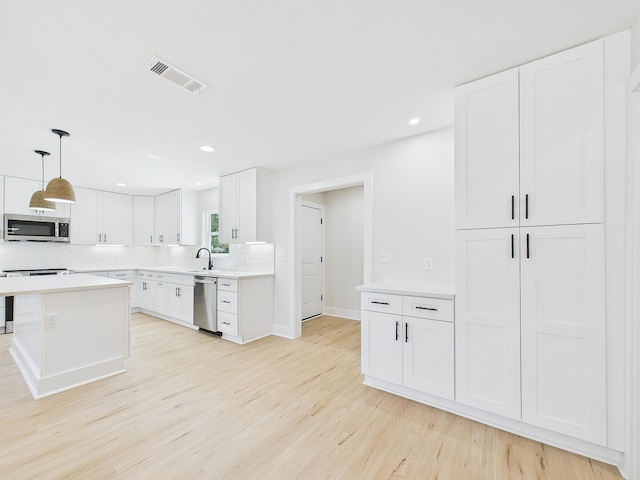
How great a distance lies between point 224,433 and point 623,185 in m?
2.95

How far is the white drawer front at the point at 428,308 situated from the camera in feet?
7.14

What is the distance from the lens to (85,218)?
5.51m

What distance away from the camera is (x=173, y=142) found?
10.6 ft

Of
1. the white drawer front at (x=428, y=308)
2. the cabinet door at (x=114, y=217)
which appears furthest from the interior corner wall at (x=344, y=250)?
the cabinet door at (x=114, y=217)

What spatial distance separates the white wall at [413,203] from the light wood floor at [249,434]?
124 centimetres

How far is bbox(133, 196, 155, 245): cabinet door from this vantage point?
616cm

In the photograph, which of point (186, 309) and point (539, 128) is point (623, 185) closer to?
point (539, 128)

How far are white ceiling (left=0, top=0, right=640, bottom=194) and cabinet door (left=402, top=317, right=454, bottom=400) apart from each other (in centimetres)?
188

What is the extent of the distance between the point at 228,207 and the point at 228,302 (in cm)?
152

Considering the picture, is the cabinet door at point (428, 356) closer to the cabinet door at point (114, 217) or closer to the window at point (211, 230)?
the window at point (211, 230)

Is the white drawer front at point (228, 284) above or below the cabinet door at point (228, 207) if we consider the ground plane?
below

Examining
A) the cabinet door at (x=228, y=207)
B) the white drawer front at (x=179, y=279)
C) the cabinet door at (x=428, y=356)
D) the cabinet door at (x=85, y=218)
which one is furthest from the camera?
the cabinet door at (x=85, y=218)

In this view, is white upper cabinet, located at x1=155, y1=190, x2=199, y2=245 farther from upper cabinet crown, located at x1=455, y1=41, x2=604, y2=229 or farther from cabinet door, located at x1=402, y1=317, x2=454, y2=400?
upper cabinet crown, located at x1=455, y1=41, x2=604, y2=229

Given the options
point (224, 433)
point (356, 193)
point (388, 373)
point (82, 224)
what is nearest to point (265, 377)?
point (224, 433)
